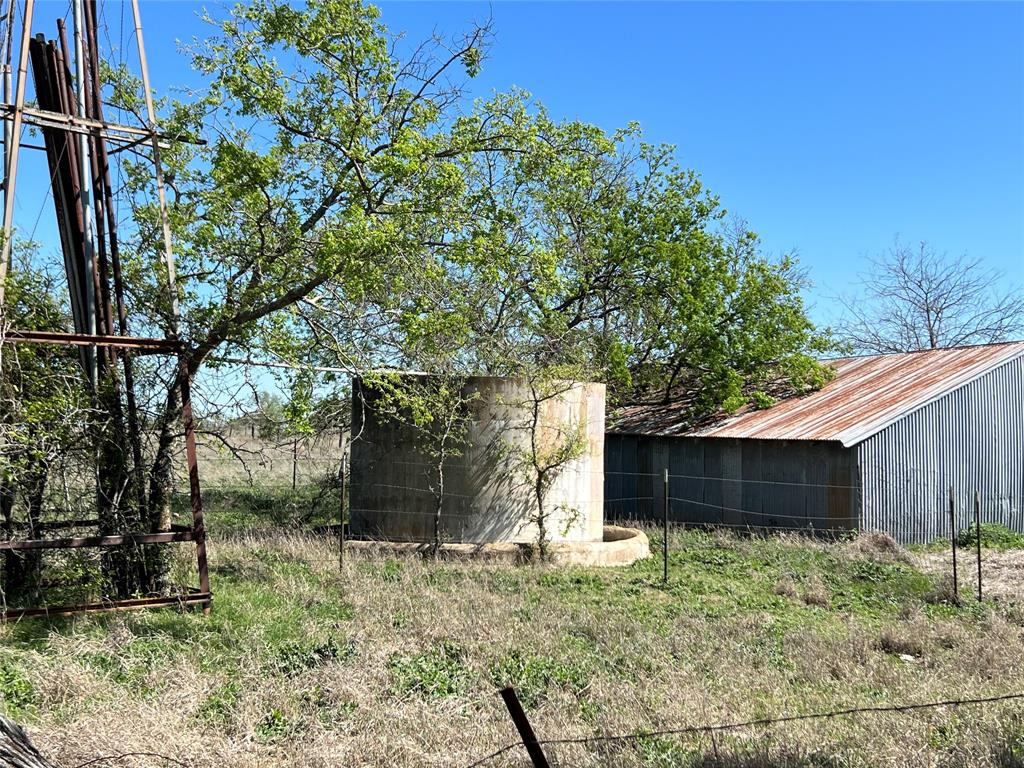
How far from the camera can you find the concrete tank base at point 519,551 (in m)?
16.4

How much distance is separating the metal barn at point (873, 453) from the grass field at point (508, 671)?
20.3 feet

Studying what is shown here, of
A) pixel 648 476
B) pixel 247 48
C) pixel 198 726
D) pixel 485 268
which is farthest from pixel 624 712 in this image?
pixel 648 476

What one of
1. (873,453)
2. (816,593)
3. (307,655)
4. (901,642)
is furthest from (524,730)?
(873,453)

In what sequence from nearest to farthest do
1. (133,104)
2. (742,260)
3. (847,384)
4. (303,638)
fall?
(303,638) < (133,104) < (847,384) < (742,260)

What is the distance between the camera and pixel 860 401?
22188 mm

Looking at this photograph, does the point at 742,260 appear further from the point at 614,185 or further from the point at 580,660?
the point at 580,660

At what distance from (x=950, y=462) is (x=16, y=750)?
20867mm

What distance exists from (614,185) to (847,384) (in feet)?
29.2

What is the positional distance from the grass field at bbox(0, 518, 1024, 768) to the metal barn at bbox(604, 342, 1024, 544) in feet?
20.3

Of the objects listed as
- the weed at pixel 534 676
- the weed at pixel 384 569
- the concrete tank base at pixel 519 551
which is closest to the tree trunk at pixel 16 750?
the weed at pixel 534 676

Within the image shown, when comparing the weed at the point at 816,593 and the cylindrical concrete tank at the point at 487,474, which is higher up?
the cylindrical concrete tank at the point at 487,474

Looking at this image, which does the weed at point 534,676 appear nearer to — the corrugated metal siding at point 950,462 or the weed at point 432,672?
the weed at point 432,672

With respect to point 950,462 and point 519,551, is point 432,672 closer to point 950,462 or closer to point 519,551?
point 519,551

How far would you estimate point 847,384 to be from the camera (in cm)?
2469
